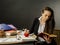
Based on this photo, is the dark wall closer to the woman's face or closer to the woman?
the woman

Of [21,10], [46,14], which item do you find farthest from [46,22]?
[21,10]

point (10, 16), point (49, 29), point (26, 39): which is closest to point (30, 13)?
point (10, 16)

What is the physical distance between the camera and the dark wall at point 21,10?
499 cm

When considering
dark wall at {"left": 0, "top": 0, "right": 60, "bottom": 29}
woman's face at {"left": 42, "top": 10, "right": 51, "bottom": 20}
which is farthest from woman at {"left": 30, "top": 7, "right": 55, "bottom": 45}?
dark wall at {"left": 0, "top": 0, "right": 60, "bottom": 29}

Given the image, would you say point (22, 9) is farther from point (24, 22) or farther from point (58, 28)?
point (58, 28)

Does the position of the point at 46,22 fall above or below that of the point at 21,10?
below

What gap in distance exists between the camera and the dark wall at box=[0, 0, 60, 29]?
4.99 metres

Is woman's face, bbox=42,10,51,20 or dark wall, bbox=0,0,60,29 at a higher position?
dark wall, bbox=0,0,60,29

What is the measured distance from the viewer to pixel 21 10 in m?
5.00

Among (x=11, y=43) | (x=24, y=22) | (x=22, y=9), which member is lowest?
(x=11, y=43)

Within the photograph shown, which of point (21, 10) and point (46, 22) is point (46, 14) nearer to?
point (46, 22)

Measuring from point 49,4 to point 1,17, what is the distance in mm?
1279

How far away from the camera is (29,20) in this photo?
5.05 metres

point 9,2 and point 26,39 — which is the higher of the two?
point 9,2
